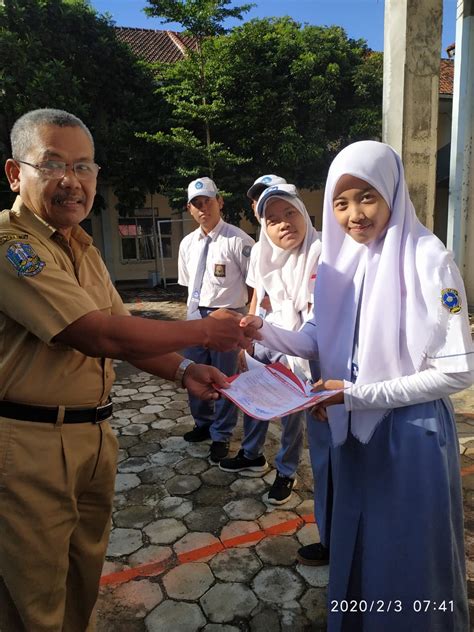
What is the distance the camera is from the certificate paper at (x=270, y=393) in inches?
61.0

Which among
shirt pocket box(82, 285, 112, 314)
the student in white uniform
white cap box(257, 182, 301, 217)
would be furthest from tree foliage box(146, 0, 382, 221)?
shirt pocket box(82, 285, 112, 314)

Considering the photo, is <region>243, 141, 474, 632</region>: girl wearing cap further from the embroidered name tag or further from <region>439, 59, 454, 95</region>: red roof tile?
<region>439, 59, 454, 95</region>: red roof tile

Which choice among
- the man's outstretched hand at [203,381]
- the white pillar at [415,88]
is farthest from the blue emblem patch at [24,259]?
the white pillar at [415,88]

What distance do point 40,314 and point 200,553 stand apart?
5.60 ft

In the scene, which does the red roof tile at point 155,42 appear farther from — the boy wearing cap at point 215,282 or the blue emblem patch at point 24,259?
the blue emblem patch at point 24,259

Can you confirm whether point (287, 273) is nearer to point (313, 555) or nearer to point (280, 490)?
point (280, 490)

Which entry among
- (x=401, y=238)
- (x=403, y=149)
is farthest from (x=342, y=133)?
(x=401, y=238)

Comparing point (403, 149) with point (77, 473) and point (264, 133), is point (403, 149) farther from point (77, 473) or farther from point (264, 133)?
point (264, 133)

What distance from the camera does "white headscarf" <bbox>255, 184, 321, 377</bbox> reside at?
2494mm

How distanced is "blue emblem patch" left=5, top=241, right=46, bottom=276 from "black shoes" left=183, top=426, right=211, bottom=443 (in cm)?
264

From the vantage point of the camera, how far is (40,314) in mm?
1316

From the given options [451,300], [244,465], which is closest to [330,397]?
[451,300]

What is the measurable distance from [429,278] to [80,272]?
46.0 inches

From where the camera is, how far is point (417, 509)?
1513 millimetres
